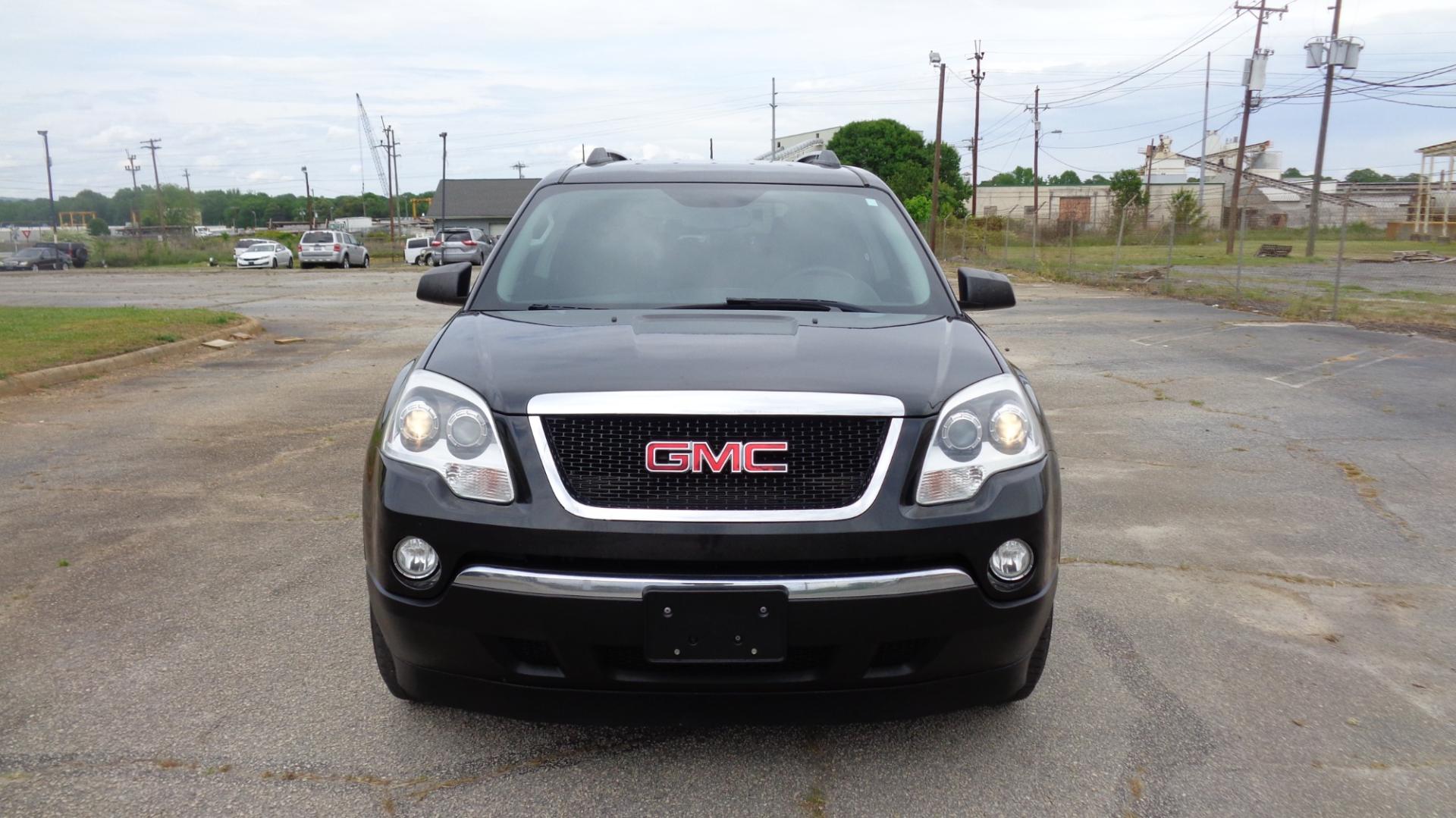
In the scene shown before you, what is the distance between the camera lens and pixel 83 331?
39.8ft

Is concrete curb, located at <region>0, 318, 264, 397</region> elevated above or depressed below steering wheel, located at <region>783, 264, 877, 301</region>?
below

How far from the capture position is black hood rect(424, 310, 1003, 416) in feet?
8.52

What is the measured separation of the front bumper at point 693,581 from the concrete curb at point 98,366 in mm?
7939

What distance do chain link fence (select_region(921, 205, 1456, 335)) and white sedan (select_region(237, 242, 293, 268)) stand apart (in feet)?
78.4

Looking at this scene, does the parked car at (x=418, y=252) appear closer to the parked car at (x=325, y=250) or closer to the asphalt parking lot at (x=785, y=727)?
the parked car at (x=325, y=250)

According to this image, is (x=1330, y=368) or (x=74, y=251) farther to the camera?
(x=74, y=251)

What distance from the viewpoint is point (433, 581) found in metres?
2.47

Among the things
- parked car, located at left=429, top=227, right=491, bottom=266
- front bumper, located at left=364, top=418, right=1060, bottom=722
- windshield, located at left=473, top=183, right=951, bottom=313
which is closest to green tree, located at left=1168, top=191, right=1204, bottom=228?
parked car, located at left=429, top=227, right=491, bottom=266

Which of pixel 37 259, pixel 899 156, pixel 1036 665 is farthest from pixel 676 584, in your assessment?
pixel 899 156

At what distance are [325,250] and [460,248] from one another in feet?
18.6

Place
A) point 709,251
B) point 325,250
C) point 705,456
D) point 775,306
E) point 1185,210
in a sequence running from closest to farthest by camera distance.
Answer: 1. point 705,456
2. point 775,306
3. point 709,251
4. point 325,250
5. point 1185,210

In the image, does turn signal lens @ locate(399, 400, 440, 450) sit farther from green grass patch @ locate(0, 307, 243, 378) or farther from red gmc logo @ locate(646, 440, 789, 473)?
green grass patch @ locate(0, 307, 243, 378)

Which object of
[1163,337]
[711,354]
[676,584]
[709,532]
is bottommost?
[1163,337]

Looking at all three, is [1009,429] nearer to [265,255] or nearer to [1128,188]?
[265,255]
